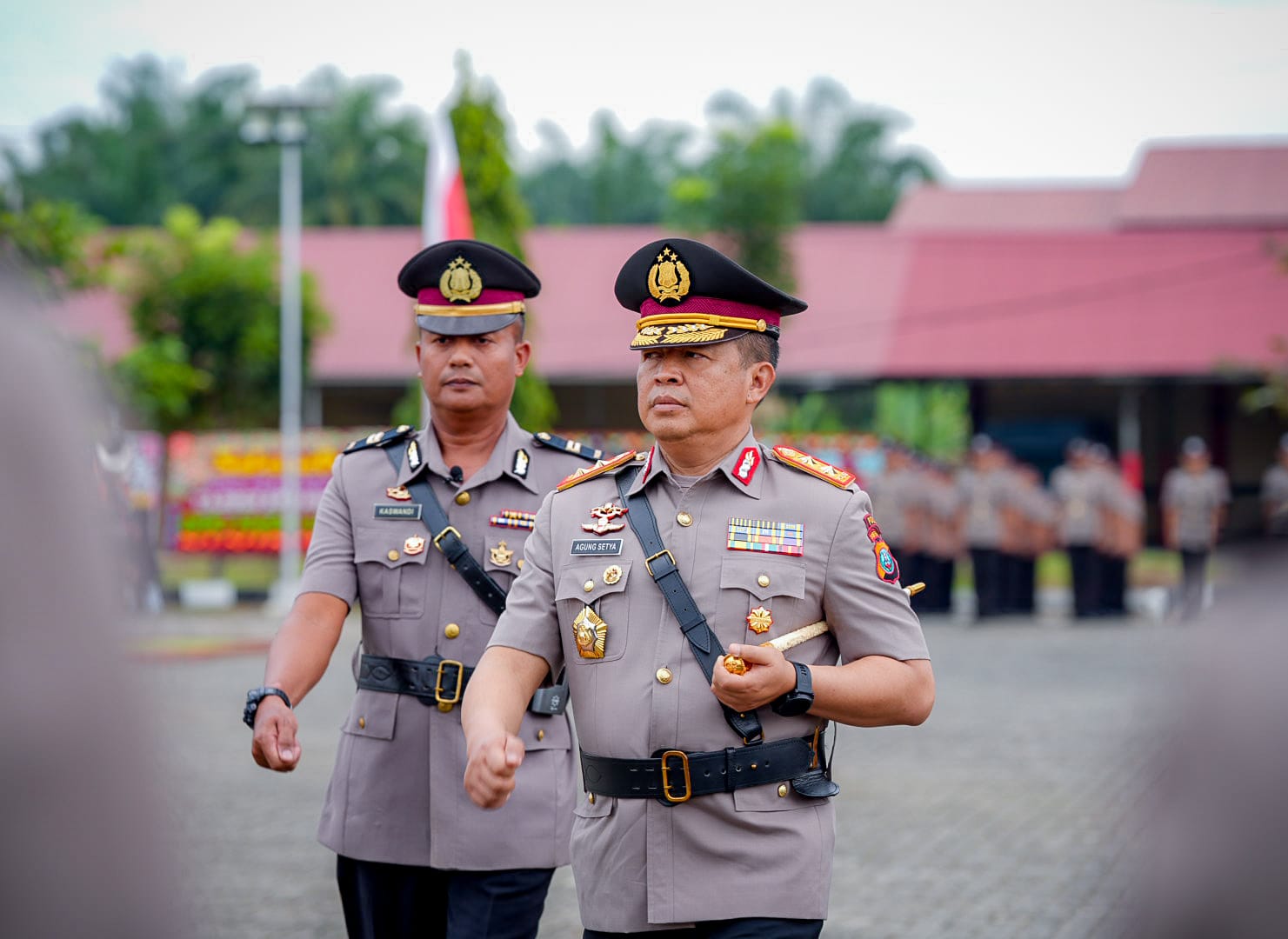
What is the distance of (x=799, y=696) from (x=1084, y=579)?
1894 centimetres

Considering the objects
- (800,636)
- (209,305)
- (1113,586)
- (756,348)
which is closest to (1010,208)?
(1113,586)

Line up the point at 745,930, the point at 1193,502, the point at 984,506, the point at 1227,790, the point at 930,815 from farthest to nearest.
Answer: the point at 984,506, the point at 1193,502, the point at 930,815, the point at 745,930, the point at 1227,790

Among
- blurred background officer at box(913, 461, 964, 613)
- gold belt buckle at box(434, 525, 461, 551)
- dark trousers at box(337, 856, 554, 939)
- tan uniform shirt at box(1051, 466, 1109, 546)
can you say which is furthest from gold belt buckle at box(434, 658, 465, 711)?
blurred background officer at box(913, 461, 964, 613)

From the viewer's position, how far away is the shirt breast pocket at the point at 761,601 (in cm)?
329

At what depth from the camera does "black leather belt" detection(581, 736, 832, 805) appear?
3.23 m

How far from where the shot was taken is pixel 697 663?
128 inches

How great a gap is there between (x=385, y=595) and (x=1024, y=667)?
12463 mm

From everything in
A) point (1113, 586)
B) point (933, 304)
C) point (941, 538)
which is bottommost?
point (1113, 586)

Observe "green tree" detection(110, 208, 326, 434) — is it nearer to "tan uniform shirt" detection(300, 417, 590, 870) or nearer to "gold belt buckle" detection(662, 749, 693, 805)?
"tan uniform shirt" detection(300, 417, 590, 870)

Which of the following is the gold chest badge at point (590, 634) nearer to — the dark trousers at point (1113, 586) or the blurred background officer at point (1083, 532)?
the blurred background officer at point (1083, 532)

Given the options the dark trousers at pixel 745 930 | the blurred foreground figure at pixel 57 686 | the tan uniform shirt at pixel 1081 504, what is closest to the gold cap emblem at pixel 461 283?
the dark trousers at pixel 745 930

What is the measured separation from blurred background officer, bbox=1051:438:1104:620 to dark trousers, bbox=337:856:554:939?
17848mm

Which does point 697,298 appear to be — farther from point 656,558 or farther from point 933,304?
point 933,304

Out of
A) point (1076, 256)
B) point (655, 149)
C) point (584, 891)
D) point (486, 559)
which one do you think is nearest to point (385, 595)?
point (486, 559)
